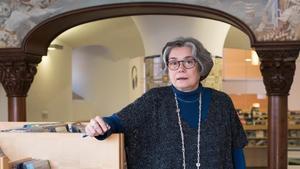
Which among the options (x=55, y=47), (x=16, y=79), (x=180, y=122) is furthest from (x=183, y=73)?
(x=55, y=47)

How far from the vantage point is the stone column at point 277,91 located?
193 inches

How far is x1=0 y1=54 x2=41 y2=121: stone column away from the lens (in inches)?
220

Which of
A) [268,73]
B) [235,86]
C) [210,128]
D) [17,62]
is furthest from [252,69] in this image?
[210,128]

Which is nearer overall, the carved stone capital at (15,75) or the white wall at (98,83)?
the carved stone capital at (15,75)

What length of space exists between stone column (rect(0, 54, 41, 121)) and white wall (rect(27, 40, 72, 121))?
153 centimetres

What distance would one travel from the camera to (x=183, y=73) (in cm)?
189

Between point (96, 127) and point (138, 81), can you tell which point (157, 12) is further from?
point (138, 81)

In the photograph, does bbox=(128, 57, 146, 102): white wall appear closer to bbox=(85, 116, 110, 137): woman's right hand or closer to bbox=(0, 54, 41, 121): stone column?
bbox=(0, 54, 41, 121): stone column

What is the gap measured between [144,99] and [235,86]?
9.37 meters

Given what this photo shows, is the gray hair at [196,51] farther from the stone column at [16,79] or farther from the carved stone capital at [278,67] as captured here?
the stone column at [16,79]

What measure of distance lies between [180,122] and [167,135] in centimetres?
8

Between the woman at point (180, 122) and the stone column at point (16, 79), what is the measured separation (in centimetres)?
394

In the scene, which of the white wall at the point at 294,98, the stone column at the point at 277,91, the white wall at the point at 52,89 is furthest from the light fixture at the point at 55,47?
the white wall at the point at 294,98

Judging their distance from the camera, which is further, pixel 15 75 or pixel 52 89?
pixel 52 89
